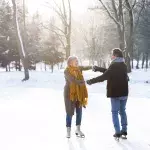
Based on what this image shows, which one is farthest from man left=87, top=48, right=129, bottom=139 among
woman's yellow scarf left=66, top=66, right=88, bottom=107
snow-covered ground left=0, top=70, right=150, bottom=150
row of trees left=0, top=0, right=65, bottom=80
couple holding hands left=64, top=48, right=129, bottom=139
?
row of trees left=0, top=0, right=65, bottom=80

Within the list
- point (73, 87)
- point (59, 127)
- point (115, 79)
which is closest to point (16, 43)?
point (59, 127)

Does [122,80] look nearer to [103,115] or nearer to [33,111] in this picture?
[103,115]

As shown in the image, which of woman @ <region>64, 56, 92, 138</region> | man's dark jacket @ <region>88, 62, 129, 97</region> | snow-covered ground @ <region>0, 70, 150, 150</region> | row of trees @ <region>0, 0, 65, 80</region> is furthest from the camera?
row of trees @ <region>0, 0, 65, 80</region>

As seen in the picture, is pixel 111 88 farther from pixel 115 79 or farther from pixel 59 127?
pixel 59 127

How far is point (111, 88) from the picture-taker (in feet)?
28.0

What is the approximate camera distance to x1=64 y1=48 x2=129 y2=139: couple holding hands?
8.53 m

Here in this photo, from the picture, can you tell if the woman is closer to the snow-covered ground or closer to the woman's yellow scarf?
the woman's yellow scarf

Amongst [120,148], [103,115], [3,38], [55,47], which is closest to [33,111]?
[103,115]

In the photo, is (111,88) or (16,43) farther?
(16,43)

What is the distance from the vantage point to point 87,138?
8.93 metres

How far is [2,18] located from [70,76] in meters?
44.3

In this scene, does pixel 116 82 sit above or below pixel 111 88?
above

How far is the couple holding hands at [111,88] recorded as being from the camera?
8531 mm

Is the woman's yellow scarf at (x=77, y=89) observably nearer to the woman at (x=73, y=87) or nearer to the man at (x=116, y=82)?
the woman at (x=73, y=87)
